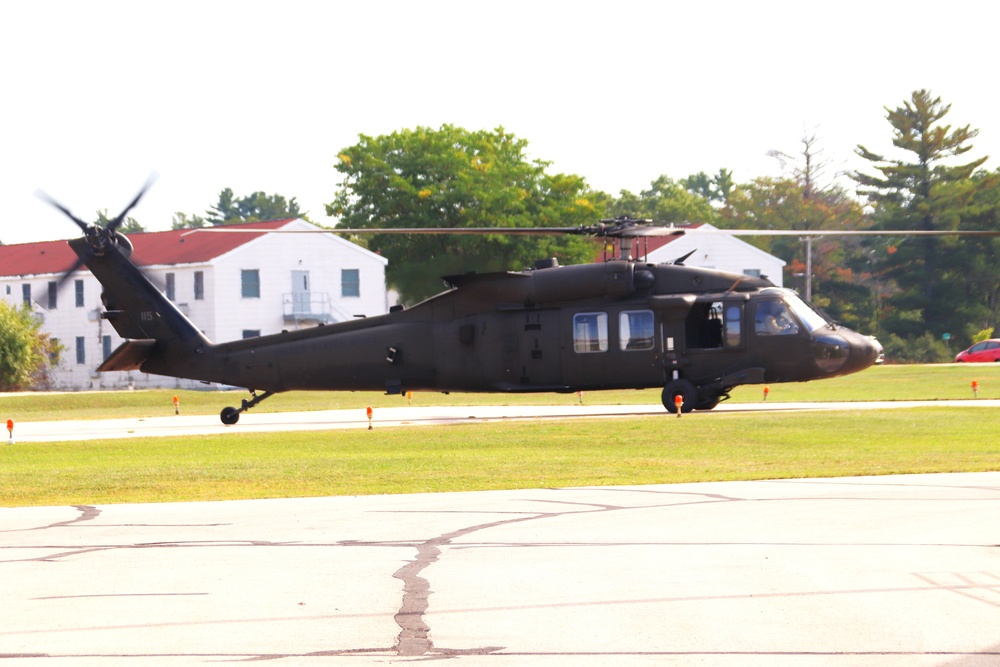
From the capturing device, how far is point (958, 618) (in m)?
8.69

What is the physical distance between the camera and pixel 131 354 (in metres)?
33.6

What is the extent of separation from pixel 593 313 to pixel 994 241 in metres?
72.2

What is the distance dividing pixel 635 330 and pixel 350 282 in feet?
154

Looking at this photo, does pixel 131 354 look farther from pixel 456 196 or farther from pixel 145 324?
pixel 456 196

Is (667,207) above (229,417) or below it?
above

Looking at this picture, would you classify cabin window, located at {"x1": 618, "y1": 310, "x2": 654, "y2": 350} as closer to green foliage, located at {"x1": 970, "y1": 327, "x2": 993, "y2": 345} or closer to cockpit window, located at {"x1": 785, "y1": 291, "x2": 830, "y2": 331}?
cockpit window, located at {"x1": 785, "y1": 291, "x2": 830, "y2": 331}

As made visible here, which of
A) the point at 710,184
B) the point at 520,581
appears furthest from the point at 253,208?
the point at 520,581

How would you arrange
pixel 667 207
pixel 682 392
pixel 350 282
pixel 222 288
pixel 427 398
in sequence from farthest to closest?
pixel 667 207 < pixel 350 282 < pixel 222 288 < pixel 427 398 < pixel 682 392

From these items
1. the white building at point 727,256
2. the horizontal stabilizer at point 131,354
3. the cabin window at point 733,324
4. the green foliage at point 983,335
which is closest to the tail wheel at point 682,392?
the cabin window at point 733,324

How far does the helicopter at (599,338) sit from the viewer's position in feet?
96.6

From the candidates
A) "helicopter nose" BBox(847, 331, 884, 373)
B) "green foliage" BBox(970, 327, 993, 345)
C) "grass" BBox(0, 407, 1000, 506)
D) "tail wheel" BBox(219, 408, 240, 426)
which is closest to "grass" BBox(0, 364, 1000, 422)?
"tail wheel" BBox(219, 408, 240, 426)

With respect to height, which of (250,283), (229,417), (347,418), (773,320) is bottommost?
(347,418)

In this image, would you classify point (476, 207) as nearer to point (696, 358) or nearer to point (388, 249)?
point (388, 249)

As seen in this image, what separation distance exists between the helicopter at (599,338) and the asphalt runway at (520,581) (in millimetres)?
13670
